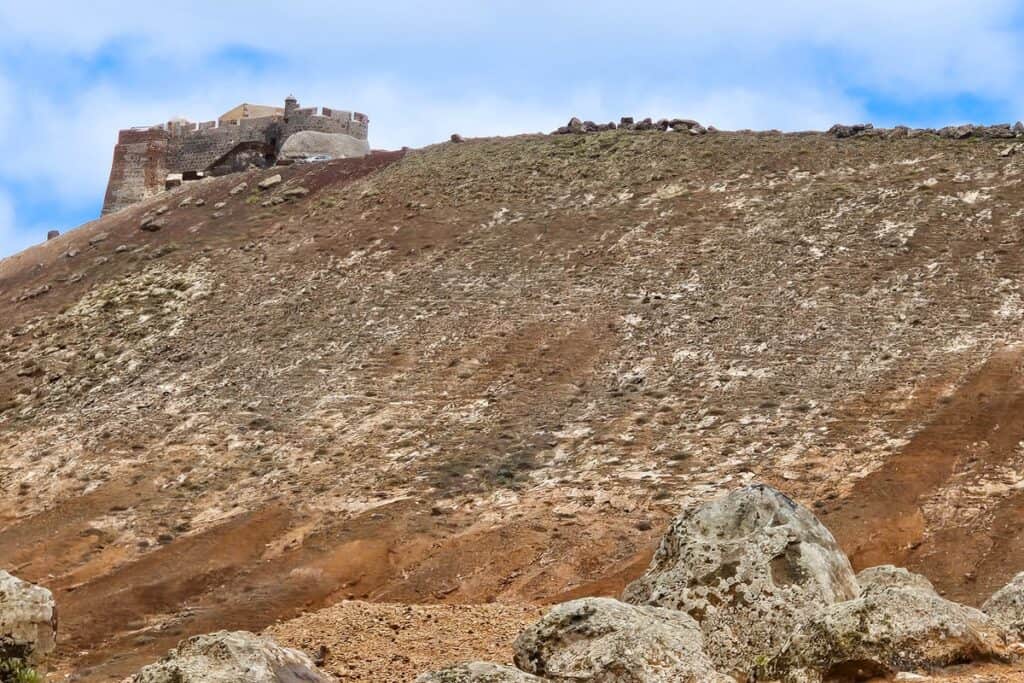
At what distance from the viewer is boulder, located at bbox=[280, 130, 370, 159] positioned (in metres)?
46.8

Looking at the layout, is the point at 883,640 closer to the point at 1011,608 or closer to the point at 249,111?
the point at 1011,608

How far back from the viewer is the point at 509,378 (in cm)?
2678

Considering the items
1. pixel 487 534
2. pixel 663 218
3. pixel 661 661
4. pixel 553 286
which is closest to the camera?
pixel 661 661

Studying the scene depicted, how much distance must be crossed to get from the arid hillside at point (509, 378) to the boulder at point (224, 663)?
408 cm

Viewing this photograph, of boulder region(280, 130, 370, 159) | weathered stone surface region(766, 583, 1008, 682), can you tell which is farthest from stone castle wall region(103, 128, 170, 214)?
weathered stone surface region(766, 583, 1008, 682)

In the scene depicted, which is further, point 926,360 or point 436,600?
point 926,360

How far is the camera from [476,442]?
961 inches

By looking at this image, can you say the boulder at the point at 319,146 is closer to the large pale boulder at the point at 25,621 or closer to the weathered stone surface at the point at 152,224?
the weathered stone surface at the point at 152,224

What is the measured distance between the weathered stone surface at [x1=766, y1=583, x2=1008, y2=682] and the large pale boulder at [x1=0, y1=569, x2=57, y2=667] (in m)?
7.57

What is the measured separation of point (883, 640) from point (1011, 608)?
2019 mm

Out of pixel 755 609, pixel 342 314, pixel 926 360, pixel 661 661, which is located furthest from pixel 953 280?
pixel 661 661

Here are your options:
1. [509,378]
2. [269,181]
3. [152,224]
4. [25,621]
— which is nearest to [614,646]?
[25,621]

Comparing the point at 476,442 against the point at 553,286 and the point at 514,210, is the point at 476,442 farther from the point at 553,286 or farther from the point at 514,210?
the point at 514,210

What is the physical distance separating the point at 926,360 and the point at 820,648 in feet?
46.1
